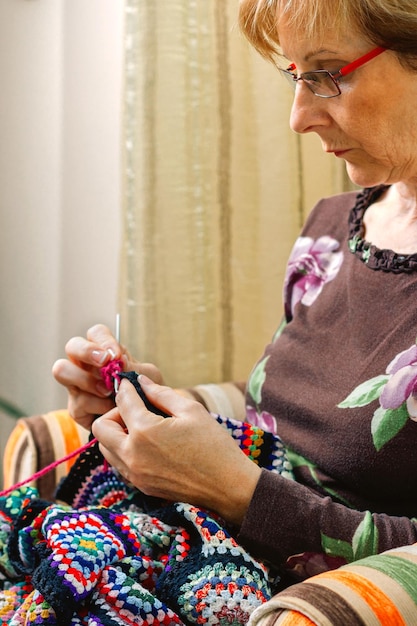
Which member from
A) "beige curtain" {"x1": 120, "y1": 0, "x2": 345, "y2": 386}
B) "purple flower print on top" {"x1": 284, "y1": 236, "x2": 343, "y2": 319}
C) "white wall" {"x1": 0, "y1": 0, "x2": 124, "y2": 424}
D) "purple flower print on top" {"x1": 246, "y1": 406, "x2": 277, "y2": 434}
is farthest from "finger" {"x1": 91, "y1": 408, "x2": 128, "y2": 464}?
"white wall" {"x1": 0, "y1": 0, "x2": 124, "y2": 424}

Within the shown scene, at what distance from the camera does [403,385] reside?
1008 mm

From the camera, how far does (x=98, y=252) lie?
2.17 m

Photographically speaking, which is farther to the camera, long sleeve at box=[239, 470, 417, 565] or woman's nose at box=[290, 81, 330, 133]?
woman's nose at box=[290, 81, 330, 133]

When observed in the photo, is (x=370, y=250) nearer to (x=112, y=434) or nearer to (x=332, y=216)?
(x=332, y=216)

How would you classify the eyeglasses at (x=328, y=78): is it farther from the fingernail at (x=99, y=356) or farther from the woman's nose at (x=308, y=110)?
the fingernail at (x=99, y=356)

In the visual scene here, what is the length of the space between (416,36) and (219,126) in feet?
3.17

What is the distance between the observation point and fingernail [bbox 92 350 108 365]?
112cm

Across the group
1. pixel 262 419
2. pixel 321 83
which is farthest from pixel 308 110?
pixel 262 419

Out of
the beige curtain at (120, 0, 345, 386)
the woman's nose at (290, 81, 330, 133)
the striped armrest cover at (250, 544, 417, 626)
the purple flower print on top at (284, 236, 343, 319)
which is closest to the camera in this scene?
the striped armrest cover at (250, 544, 417, 626)

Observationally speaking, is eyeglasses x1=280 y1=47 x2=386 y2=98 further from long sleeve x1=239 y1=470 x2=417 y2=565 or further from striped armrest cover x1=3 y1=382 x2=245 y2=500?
striped armrest cover x1=3 y1=382 x2=245 y2=500

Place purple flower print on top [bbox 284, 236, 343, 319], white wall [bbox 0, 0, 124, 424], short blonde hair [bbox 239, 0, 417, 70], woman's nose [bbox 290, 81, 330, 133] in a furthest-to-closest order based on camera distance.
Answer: white wall [bbox 0, 0, 124, 424], purple flower print on top [bbox 284, 236, 343, 319], woman's nose [bbox 290, 81, 330, 133], short blonde hair [bbox 239, 0, 417, 70]

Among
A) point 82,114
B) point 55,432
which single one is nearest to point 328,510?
point 55,432

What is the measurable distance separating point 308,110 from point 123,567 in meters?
0.64

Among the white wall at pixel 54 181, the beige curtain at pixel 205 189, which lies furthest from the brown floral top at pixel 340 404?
the white wall at pixel 54 181
